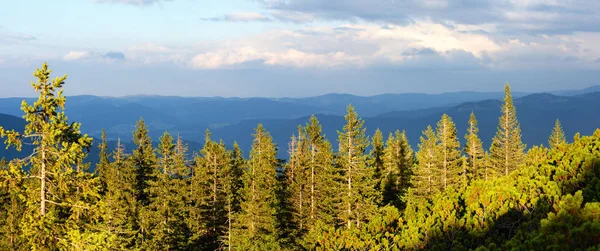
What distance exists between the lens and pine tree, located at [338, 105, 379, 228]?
36.6 meters

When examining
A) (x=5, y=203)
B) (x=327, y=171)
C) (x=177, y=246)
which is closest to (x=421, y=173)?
(x=327, y=171)

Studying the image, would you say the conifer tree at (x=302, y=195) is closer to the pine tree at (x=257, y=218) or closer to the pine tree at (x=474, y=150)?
the pine tree at (x=257, y=218)

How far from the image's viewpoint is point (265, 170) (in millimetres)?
47281

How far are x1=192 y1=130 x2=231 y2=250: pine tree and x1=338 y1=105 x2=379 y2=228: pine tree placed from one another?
14539 millimetres

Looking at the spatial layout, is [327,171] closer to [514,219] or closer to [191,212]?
[191,212]

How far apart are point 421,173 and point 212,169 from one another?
72.8 feet

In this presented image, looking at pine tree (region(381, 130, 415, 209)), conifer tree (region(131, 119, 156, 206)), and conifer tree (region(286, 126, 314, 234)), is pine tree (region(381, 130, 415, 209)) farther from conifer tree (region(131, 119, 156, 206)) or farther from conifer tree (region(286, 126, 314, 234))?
conifer tree (region(131, 119, 156, 206))

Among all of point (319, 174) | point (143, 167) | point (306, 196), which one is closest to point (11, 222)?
point (143, 167)

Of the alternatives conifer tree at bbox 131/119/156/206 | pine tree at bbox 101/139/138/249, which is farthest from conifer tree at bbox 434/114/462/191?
conifer tree at bbox 131/119/156/206

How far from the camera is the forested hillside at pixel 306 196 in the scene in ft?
50.5

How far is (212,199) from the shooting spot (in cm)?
5122

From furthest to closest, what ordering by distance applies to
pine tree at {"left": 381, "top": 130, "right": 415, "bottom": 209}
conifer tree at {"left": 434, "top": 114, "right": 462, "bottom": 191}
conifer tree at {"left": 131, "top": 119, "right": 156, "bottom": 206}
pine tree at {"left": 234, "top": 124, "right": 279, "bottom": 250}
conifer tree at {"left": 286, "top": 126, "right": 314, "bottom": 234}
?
conifer tree at {"left": 131, "top": 119, "right": 156, "bottom": 206}
pine tree at {"left": 381, "top": 130, "right": 415, "bottom": 209}
conifer tree at {"left": 434, "top": 114, "right": 462, "bottom": 191}
conifer tree at {"left": 286, "top": 126, "right": 314, "bottom": 234}
pine tree at {"left": 234, "top": 124, "right": 279, "bottom": 250}

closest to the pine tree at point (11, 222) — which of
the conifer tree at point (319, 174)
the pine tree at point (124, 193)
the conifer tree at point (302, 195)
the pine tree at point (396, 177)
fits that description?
the pine tree at point (124, 193)

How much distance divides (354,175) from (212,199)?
20.6 metres
